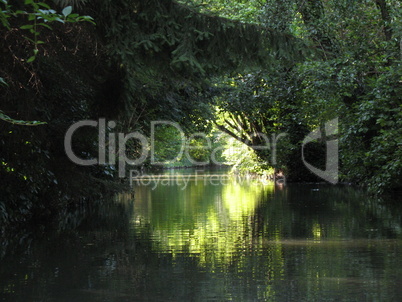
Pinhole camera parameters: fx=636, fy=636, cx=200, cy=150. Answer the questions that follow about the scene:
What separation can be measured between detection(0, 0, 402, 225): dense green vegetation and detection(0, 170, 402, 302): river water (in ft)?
5.54

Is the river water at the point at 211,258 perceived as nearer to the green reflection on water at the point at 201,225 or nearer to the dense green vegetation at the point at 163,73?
the green reflection on water at the point at 201,225

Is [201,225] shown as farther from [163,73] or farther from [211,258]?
[163,73]

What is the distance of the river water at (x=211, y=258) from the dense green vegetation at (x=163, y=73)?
169cm

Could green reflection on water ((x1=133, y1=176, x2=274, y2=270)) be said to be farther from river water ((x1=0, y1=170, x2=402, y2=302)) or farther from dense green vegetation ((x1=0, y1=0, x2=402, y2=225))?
dense green vegetation ((x1=0, y1=0, x2=402, y2=225))

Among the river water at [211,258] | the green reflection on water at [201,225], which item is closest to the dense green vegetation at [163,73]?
→ the river water at [211,258]

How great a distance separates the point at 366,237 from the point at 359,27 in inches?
373

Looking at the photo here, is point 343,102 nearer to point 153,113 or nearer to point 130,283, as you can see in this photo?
point 153,113

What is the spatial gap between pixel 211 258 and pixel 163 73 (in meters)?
2.64

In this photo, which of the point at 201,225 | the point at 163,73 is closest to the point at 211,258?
the point at 163,73

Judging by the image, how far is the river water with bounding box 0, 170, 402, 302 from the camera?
6.58 m

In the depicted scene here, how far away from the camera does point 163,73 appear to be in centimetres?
881

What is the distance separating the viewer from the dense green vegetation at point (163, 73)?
336 inches

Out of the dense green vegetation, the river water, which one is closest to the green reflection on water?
the river water

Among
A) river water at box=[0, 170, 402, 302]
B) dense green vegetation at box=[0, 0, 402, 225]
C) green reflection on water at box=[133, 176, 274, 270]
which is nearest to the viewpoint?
river water at box=[0, 170, 402, 302]
